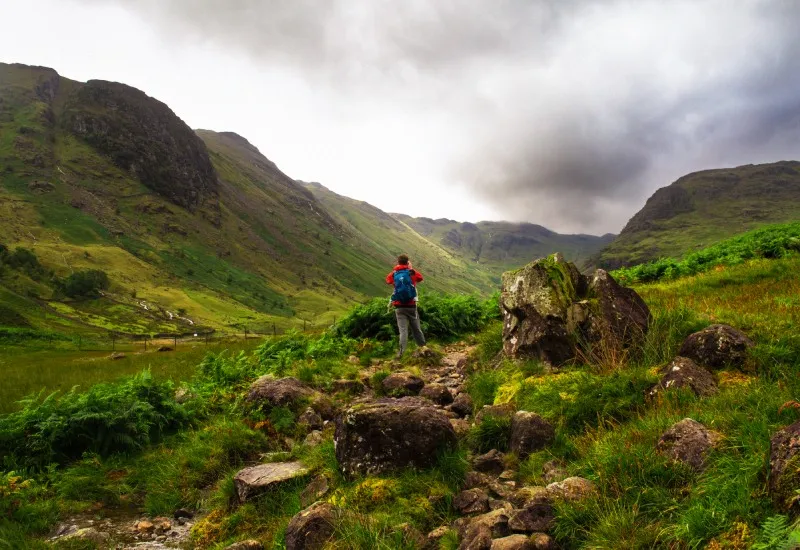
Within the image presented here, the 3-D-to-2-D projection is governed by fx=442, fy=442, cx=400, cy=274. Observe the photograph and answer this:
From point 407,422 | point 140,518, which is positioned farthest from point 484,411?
point 140,518

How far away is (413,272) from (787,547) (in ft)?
38.7

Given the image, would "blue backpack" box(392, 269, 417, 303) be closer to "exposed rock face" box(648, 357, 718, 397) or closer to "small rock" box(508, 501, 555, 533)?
"exposed rock face" box(648, 357, 718, 397)

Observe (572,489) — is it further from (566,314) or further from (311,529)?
(566,314)

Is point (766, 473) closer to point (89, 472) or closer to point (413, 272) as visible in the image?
point (89, 472)

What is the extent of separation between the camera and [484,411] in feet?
24.3

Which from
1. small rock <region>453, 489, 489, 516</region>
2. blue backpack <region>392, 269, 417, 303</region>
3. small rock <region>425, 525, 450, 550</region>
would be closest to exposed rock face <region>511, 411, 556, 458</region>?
small rock <region>453, 489, 489, 516</region>

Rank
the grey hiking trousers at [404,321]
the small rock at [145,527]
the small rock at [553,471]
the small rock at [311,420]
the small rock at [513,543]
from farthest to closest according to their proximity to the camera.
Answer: the grey hiking trousers at [404,321], the small rock at [311,420], the small rock at [145,527], the small rock at [553,471], the small rock at [513,543]

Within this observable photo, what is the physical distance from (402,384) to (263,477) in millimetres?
4100

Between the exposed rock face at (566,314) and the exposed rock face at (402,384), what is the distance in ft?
7.43

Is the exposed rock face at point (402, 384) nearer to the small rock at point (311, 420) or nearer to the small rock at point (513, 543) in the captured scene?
the small rock at point (311, 420)

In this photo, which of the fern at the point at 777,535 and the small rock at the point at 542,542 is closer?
the fern at the point at 777,535

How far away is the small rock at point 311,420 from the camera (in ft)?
28.8

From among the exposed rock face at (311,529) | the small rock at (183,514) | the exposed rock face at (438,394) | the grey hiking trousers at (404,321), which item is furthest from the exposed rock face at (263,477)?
the grey hiking trousers at (404,321)

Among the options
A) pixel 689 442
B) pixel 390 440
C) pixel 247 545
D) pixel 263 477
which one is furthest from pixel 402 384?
pixel 689 442
